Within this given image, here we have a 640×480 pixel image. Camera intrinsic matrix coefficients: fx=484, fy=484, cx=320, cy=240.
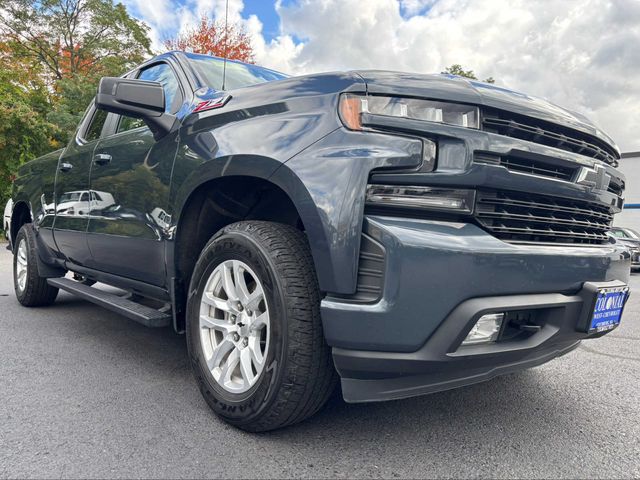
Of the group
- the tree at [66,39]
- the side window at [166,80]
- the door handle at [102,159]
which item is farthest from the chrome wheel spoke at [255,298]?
the tree at [66,39]

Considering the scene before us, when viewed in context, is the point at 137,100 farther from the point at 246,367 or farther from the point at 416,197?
the point at 416,197

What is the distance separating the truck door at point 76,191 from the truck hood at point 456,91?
2.39 m

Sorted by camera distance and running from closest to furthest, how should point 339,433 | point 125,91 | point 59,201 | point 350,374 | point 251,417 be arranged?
point 350,374, point 251,417, point 339,433, point 125,91, point 59,201

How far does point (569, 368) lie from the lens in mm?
3057

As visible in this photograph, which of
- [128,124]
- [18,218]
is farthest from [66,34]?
[128,124]

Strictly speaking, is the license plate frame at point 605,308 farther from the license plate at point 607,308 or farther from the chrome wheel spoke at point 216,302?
the chrome wheel spoke at point 216,302

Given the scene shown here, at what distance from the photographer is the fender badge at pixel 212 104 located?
2.29 meters

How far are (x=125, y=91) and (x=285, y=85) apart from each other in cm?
95

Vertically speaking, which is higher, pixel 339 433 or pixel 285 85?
pixel 285 85

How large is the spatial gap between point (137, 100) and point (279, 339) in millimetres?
1489

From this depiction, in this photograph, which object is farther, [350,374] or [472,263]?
[350,374]

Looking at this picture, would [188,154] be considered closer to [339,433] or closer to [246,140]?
[246,140]

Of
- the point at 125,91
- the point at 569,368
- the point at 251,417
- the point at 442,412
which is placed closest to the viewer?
the point at 251,417

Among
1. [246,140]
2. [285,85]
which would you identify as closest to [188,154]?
[246,140]
